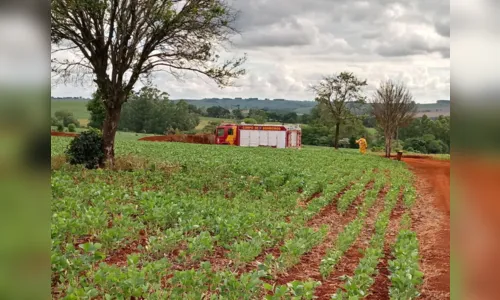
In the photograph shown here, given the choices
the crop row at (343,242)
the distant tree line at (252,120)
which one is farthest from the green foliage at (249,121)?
the crop row at (343,242)

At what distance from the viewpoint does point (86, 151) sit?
1573cm

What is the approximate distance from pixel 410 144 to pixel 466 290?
33497 mm

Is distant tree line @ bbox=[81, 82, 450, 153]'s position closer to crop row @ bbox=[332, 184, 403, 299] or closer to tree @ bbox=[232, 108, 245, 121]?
tree @ bbox=[232, 108, 245, 121]

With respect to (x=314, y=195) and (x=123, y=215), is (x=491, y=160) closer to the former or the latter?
(x=123, y=215)

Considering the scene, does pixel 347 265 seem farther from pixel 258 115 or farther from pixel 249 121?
pixel 258 115

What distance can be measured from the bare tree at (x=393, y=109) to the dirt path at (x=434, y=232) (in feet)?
39.3

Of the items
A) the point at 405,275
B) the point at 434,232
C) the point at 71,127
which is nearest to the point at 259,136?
the point at 71,127

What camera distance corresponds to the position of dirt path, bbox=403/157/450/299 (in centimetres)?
569

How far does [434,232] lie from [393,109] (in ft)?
78.0

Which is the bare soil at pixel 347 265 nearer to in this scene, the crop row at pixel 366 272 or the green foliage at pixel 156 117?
the crop row at pixel 366 272

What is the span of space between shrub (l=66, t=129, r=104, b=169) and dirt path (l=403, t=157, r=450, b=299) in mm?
10323

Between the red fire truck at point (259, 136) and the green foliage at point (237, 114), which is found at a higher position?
the green foliage at point (237, 114)

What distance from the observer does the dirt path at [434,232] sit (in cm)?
569

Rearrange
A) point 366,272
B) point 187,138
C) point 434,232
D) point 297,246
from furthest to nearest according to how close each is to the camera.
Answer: point 187,138 < point 434,232 < point 297,246 < point 366,272
